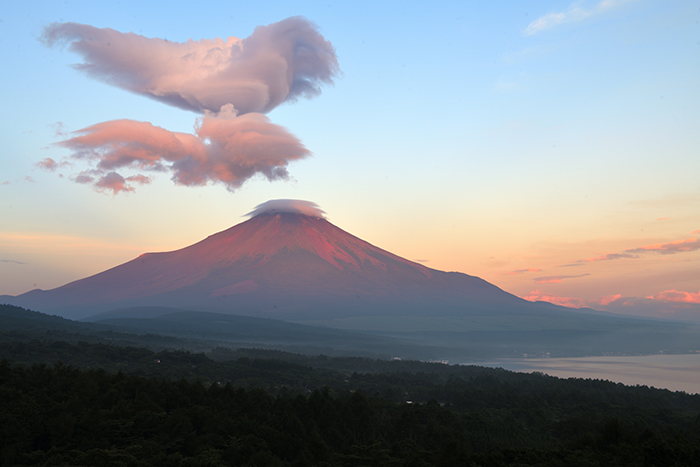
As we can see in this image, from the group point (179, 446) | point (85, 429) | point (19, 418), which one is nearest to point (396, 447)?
point (179, 446)

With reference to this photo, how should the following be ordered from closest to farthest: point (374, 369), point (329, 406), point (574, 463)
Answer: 1. point (574, 463)
2. point (329, 406)
3. point (374, 369)

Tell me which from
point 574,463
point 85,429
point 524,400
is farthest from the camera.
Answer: point 524,400

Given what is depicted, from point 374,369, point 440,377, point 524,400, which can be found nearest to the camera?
point 524,400

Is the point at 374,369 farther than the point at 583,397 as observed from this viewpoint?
Yes

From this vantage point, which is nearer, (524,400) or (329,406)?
(329,406)

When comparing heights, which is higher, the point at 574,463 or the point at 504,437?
the point at 574,463

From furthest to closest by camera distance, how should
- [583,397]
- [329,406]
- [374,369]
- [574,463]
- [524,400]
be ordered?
[374,369] < [583,397] < [524,400] < [329,406] < [574,463]

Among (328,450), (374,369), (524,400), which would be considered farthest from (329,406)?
(374,369)

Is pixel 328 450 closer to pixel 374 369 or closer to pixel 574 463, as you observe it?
pixel 574 463

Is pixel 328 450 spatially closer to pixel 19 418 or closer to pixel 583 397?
pixel 19 418
